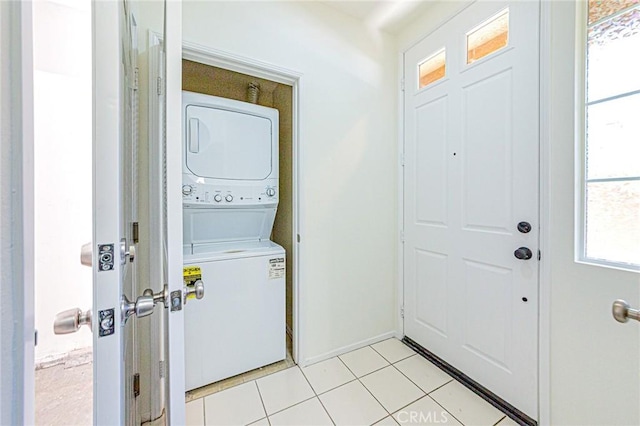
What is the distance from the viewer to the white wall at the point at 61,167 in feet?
1.73

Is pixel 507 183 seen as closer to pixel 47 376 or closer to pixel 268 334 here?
pixel 268 334

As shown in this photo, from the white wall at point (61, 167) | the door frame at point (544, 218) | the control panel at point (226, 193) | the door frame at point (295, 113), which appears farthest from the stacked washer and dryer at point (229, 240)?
the door frame at point (544, 218)

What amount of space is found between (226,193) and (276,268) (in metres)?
0.62

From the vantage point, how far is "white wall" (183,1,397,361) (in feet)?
5.60

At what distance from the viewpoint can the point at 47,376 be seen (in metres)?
0.78

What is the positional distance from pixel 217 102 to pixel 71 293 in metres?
1.33

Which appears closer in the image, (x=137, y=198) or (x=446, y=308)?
(x=137, y=198)

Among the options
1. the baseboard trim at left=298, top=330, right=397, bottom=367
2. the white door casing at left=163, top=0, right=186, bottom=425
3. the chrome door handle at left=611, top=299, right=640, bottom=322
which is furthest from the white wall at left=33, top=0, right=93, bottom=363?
the chrome door handle at left=611, top=299, right=640, bottom=322

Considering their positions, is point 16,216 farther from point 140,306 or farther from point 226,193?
point 226,193

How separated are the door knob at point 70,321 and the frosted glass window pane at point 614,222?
1777mm

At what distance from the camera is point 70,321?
1.57 feet

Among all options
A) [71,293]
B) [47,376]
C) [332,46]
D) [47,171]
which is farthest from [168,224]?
[332,46]

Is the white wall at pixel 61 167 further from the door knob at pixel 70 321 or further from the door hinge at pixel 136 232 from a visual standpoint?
the door hinge at pixel 136 232

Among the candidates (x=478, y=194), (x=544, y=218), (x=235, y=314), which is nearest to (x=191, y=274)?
(x=235, y=314)
